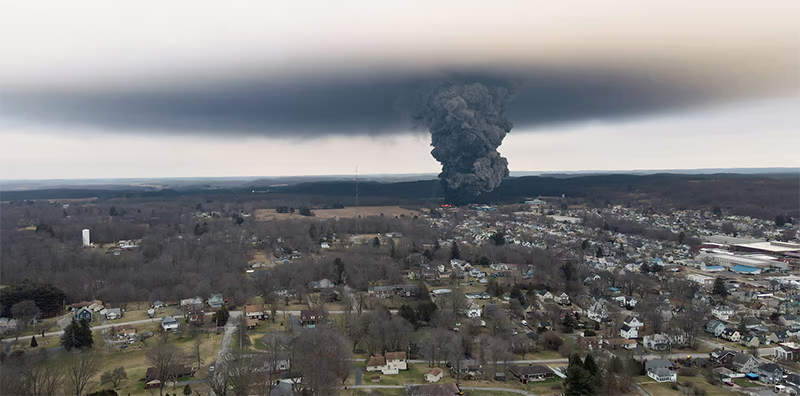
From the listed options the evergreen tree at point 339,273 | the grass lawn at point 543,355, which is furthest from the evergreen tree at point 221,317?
the grass lawn at point 543,355

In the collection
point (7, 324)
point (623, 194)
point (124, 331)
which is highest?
point (623, 194)

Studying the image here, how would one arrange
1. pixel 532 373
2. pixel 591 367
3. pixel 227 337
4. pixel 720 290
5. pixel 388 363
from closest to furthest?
1. pixel 591 367
2. pixel 532 373
3. pixel 388 363
4. pixel 227 337
5. pixel 720 290

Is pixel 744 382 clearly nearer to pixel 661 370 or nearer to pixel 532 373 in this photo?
pixel 661 370

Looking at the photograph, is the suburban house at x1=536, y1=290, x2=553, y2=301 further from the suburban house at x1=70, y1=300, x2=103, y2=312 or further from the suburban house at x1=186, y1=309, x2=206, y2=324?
the suburban house at x1=70, y1=300, x2=103, y2=312

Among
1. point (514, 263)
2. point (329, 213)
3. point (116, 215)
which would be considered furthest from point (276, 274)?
point (116, 215)

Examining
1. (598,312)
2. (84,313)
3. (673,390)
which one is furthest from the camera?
(598,312)

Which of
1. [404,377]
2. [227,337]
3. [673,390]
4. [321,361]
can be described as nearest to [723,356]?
[673,390]
